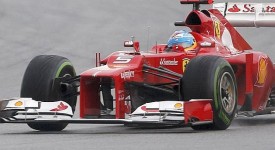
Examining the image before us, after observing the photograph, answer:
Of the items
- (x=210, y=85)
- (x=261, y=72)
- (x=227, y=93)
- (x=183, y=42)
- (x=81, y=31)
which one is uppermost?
(x=81, y=31)

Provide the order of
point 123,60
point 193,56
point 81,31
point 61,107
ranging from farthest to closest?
1. point 81,31
2. point 193,56
3. point 123,60
4. point 61,107

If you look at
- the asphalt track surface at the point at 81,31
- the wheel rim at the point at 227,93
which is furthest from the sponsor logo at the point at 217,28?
the wheel rim at the point at 227,93

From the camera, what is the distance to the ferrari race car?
44.8 feet

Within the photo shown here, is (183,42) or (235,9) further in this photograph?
(235,9)

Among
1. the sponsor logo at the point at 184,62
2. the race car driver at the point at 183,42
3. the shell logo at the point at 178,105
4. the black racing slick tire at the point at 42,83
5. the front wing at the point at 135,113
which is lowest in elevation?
the front wing at the point at 135,113

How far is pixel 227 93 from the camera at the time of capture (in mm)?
14359

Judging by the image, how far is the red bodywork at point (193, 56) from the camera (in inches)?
554

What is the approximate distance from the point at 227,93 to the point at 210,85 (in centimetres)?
70

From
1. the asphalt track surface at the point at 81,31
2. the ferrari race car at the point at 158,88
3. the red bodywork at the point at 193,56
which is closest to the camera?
the ferrari race car at the point at 158,88

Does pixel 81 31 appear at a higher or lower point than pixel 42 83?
higher

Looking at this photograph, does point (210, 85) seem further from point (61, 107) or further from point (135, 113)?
point (61, 107)

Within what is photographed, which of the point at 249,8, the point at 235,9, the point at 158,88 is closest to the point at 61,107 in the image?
the point at 158,88

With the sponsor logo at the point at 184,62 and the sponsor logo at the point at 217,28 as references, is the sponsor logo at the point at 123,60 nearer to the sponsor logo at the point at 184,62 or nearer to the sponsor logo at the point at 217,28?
the sponsor logo at the point at 184,62

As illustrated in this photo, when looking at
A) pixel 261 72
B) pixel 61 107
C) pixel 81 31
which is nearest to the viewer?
pixel 61 107
